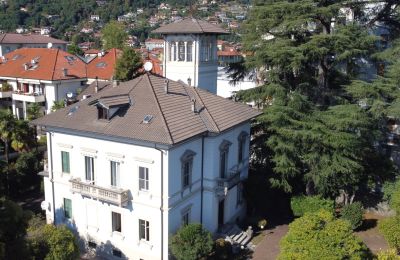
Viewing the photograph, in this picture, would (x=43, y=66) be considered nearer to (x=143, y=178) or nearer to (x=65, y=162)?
(x=65, y=162)

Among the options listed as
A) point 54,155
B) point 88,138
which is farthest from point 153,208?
point 54,155

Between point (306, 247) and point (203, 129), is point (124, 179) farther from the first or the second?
point (306, 247)

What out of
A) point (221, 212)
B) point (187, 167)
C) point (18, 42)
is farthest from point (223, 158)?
point (18, 42)

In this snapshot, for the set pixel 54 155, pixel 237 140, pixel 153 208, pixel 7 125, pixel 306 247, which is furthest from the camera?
pixel 7 125

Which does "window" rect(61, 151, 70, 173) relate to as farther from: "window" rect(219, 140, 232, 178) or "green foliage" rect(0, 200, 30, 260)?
"window" rect(219, 140, 232, 178)

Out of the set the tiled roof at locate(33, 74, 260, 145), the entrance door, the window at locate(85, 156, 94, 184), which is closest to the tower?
the tiled roof at locate(33, 74, 260, 145)

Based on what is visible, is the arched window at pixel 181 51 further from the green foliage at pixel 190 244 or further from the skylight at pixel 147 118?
the green foliage at pixel 190 244

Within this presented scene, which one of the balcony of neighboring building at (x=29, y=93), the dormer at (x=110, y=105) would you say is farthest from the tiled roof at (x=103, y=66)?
the dormer at (x=110, y=105)
